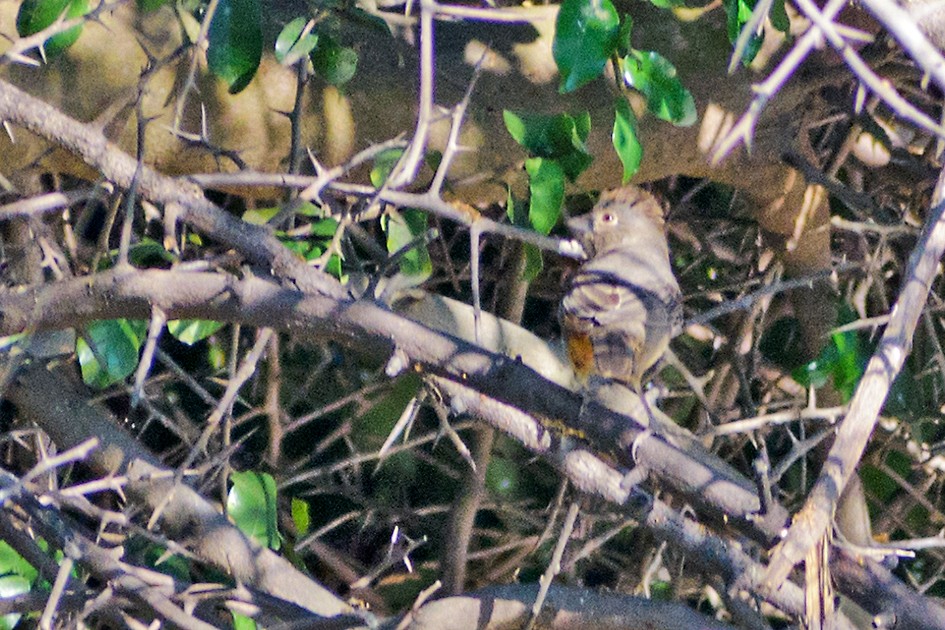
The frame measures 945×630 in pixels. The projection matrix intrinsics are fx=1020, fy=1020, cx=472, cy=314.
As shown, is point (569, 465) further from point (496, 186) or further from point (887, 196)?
point (887, 196)

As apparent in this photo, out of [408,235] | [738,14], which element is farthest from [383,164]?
[738,14]

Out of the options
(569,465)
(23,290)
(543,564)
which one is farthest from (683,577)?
(23,290)

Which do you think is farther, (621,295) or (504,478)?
(504,478)

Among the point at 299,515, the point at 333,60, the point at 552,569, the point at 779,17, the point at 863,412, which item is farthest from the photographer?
the point at 299,515

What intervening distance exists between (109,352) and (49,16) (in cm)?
56

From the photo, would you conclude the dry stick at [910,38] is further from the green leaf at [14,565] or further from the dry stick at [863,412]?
the green leaf at [14,565]

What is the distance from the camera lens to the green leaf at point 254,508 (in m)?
1.90

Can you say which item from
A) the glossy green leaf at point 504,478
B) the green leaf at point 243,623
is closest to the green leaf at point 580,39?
the green leaf at point 243,623

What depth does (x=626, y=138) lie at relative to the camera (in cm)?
162

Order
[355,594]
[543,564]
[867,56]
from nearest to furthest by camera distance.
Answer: [867,56] < [355,594] < [543,564]

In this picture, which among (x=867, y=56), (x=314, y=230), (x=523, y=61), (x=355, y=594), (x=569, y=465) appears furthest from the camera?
(x=355, y=594)

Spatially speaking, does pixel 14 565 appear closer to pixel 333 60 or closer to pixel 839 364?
pixel 333 60

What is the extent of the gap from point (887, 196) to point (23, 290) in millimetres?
2155

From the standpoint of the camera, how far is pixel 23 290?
1.42 metres
